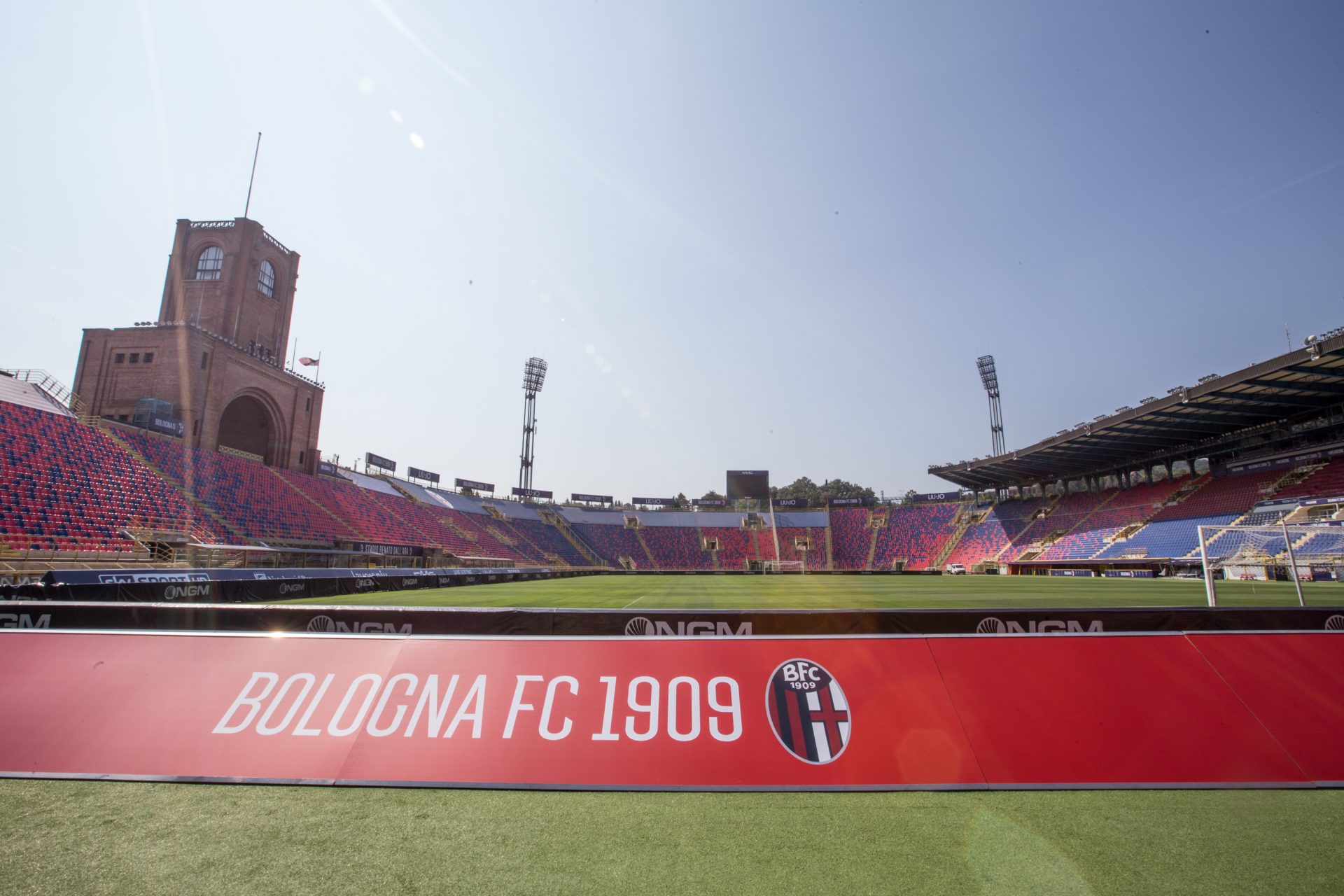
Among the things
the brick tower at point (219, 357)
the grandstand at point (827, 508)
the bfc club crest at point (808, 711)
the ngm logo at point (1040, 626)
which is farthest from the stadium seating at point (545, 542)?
the bfc club crest at point (808, 711)

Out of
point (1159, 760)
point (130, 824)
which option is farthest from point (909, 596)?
point (130, 824)

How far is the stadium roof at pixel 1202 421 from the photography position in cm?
3034

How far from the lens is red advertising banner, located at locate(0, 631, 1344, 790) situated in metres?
4.41

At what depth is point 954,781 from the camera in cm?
435

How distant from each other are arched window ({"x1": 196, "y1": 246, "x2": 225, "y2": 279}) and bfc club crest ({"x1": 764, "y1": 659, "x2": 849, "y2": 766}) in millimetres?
53526

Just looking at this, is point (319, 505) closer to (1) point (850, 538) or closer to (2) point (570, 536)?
(2) point (570, 536)

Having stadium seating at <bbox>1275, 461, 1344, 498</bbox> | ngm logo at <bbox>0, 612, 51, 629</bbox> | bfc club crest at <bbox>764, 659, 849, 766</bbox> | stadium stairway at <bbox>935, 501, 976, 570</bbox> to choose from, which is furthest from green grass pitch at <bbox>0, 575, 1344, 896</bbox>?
stadium stairway at <bbox>935, 501, 976, 570</bbox>

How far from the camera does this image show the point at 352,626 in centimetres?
834

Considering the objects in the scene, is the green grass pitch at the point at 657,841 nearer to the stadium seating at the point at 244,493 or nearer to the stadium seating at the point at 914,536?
the stadium seating at the point at 244,493

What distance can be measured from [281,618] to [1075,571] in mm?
52078

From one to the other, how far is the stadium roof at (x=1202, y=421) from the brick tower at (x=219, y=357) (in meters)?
58.2

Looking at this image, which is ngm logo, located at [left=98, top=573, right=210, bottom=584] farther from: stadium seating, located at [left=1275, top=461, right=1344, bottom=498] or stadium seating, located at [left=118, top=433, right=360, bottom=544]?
stadium seating, located at [left=1275, top=461, right=1344, bottom=498]

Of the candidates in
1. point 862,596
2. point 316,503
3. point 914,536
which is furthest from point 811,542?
point 316,503

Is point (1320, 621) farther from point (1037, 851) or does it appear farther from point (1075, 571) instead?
point (1075, 571)
